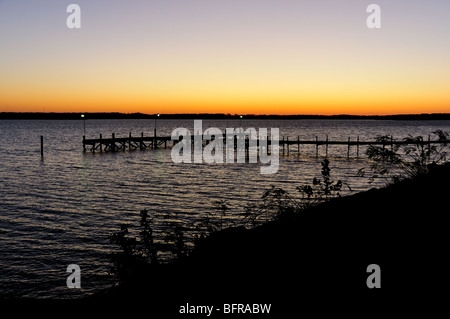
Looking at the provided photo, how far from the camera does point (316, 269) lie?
19.7ft

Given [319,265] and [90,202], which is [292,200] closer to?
[319,265]

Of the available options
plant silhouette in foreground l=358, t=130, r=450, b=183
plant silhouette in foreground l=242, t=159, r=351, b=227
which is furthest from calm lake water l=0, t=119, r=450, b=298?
plant silhouette in foreground l=358, t=130, r=450, b=183

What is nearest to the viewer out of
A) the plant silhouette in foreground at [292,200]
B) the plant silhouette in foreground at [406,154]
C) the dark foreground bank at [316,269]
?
the dark foreground bank at [316,269]

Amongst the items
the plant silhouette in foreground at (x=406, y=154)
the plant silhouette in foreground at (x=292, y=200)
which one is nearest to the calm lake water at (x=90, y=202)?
the plant silhouette in foreground at (x=292, y=200)

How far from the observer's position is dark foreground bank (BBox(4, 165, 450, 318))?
17.2 ft

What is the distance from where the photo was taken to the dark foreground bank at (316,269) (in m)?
5.24

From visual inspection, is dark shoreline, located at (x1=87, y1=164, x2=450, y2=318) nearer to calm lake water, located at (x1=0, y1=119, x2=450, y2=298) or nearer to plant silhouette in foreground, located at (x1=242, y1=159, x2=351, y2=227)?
plant silhouette in foreground, located at (x1=242, y1=159, x2=351, y2=227)

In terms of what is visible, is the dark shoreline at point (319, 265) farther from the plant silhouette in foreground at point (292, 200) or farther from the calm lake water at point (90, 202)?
the calm lake water at point (90, 202)

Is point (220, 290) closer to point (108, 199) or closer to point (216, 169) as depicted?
point (108, 199)

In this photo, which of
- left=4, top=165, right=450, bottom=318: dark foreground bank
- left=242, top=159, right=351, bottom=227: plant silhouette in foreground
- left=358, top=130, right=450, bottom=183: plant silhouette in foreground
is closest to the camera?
left=4, top=165, right=450, bottom=318: dark foreground bank

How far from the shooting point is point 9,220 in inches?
689

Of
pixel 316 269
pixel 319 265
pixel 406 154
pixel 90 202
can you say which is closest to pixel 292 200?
pixel 406 154

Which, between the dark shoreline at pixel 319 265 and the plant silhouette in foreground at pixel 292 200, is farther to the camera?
the plant silhouette in foreground at pixel 292 200

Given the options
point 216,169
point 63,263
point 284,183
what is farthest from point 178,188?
point 63,263
